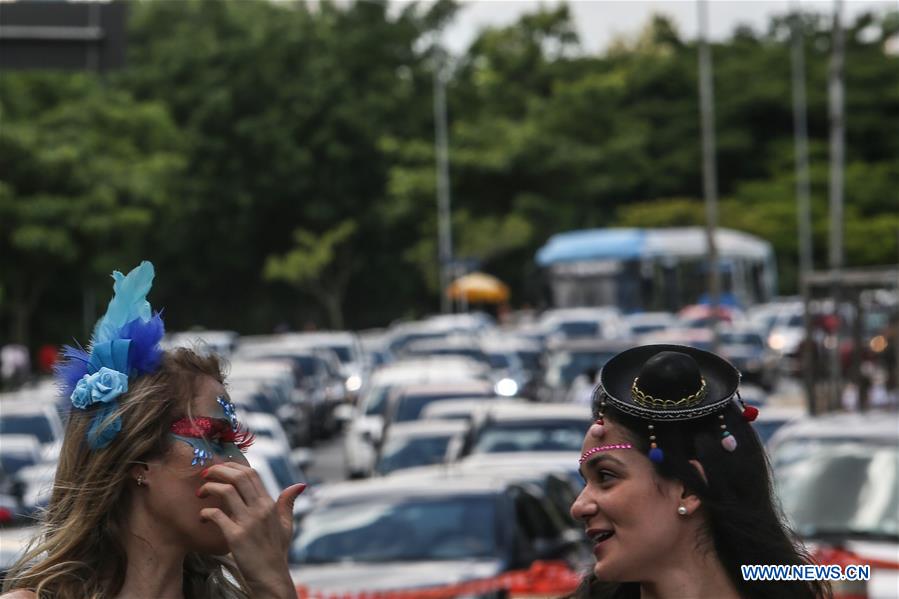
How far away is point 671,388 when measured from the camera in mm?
3377

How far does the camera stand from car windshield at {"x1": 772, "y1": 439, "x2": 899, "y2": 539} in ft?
37.2

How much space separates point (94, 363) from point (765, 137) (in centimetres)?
8692

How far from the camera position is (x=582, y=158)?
75.1 m

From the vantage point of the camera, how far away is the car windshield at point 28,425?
19.2 meters

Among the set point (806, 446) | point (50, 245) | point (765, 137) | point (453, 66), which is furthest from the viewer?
point (765, 137)

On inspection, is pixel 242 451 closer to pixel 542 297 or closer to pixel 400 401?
pixel 400 401

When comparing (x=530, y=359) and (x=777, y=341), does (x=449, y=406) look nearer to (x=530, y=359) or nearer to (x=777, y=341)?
(x=530, y=359)

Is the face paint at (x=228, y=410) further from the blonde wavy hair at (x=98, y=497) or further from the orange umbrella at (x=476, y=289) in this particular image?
the orange umbrella at (x=476, y=289)

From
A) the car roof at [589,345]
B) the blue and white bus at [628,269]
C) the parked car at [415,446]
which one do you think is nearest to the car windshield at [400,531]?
the parked car at [415,446]

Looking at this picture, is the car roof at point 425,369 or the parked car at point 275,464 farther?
the car roof at point 425,369

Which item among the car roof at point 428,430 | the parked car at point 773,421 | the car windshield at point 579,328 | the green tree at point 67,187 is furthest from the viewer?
the green tree at point 67,187

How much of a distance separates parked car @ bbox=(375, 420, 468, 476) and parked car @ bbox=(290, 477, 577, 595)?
15.3 feet

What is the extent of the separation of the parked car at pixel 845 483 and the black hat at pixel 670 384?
6862mm

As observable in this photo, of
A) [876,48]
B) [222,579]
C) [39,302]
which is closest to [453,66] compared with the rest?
[876,48]
